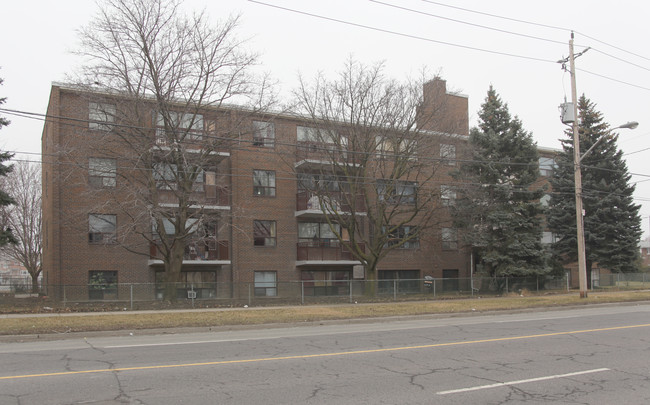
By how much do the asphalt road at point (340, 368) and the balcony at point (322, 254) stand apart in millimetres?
18136

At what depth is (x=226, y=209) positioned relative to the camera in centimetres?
2978

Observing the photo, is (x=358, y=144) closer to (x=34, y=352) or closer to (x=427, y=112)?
(x=427, y=112)

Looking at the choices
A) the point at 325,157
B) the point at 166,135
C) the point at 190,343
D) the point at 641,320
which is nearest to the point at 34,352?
the point at 190,343

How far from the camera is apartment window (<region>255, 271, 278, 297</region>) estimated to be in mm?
31312

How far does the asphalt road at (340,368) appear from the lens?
6910 millimetres

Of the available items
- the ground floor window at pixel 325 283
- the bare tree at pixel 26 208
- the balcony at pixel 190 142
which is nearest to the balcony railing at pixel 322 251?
the ground floor window at pixel 325 283

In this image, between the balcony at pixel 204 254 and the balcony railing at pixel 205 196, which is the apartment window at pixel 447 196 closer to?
the balcony railing at pixel 205 196

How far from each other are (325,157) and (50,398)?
24.3 meters

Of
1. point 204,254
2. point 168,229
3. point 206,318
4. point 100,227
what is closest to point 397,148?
point 204,254

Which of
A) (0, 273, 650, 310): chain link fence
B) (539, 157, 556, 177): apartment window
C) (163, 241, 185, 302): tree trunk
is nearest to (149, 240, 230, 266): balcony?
(0, 273, 650, 310): chain link fence

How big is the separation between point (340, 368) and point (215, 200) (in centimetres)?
2177

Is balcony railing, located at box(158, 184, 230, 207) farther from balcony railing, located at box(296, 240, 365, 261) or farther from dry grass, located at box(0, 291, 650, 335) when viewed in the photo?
dry grass, located at box(0, 291, 650, 335)

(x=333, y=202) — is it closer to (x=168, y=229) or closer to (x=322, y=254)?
(x=322, y=254)

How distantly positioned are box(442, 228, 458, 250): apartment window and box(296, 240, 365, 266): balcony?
5709 mm
